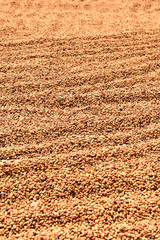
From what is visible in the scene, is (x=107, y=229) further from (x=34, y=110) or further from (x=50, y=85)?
(x=50, y=85)

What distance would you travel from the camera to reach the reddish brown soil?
173cm

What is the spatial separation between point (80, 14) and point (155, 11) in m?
1.35

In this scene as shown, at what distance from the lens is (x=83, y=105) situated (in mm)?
2557

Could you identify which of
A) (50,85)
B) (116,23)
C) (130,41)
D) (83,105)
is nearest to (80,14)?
(116,23)

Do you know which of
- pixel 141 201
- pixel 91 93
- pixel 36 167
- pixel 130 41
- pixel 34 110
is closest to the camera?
pixel 141 201

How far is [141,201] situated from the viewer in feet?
5.94

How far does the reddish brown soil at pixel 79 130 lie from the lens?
173cm

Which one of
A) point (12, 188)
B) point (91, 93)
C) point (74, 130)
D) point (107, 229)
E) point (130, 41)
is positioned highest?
point (130, 41)

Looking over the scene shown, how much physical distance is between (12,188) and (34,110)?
2.82 feet

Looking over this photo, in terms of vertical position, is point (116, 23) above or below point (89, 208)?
above

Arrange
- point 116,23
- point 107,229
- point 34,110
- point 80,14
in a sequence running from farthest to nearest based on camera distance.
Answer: point 80,14
point 116,23
point 34,110
point 107,229

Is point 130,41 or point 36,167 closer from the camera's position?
point 36,167

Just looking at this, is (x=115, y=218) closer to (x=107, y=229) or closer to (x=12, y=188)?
(x=107, y=229)

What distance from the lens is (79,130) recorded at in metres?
2.30
